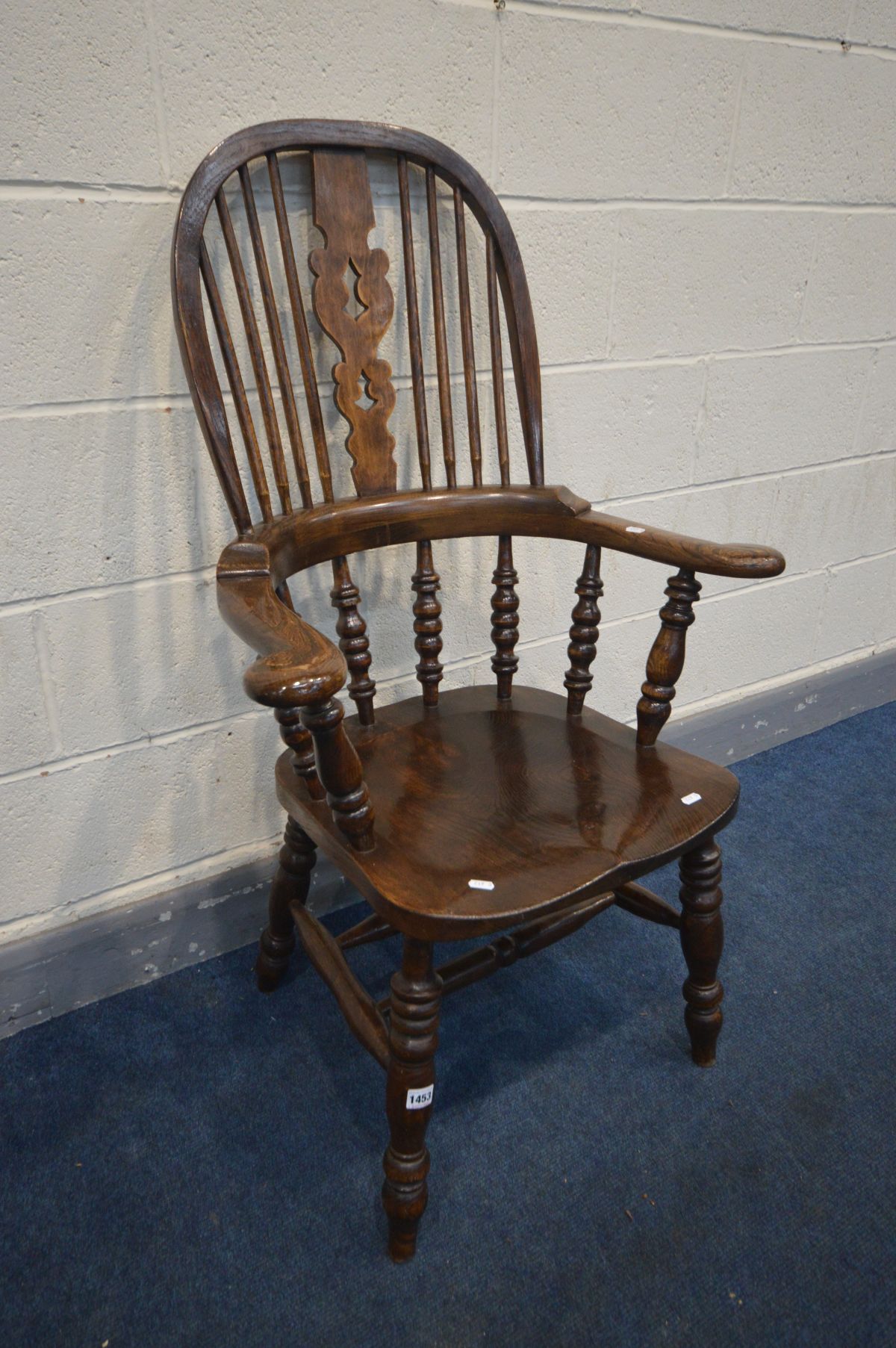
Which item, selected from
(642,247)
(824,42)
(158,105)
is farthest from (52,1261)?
(824,42)

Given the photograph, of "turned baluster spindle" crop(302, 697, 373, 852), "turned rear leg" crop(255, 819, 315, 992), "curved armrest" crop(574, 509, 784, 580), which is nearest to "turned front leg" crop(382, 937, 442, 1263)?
"turned baluster spindle" crop(302, 697, 373, 852)

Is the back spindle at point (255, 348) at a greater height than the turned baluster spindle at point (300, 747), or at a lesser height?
greater

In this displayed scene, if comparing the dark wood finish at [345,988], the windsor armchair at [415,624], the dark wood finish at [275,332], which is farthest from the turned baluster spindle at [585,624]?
the dark wood finish at [345,988]

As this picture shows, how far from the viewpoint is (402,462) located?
53.6 inches

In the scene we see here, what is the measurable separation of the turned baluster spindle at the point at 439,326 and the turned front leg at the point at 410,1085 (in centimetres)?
65

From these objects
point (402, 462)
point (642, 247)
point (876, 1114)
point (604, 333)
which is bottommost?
point (876, 1114)

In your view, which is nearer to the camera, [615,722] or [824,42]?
Result: [615,722]

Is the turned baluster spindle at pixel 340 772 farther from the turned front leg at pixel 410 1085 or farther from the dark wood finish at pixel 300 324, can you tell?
the dark wood finish at pixel 300 324

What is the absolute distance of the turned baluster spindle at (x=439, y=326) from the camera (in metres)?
1.13

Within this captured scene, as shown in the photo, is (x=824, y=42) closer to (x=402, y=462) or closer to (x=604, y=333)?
(x=604, y=333)

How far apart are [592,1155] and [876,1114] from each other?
0.39 m

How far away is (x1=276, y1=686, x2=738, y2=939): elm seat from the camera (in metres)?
0.91

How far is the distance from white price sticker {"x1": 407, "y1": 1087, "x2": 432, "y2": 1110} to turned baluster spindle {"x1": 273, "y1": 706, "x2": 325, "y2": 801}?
340mm

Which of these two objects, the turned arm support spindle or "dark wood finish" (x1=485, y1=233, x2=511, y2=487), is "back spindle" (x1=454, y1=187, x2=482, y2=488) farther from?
the turned arm support spindle
